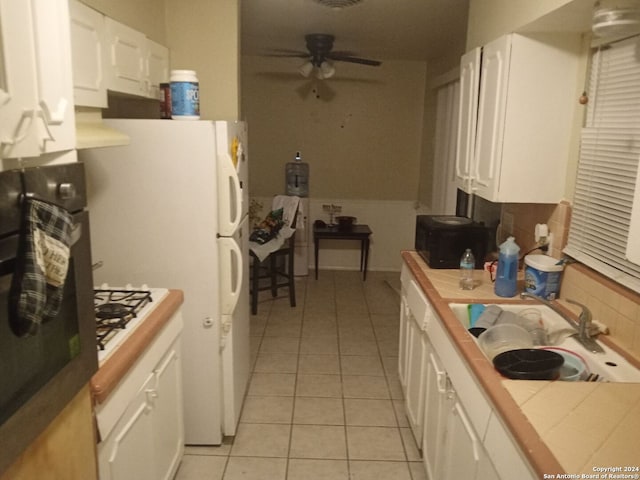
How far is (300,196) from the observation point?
5.60 metres

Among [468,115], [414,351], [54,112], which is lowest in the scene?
[414,351]

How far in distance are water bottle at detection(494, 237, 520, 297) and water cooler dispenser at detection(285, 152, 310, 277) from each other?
316 cm

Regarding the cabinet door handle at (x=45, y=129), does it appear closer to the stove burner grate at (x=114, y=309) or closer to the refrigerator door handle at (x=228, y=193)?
the stove burner grate at (x=114, y=309)

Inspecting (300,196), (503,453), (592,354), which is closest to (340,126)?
(300,196)

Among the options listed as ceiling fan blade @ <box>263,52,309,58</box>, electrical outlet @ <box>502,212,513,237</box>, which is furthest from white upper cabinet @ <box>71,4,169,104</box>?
ceiling fan blade @ <box>263,52,309,58</box>

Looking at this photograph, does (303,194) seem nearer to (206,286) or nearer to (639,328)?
(206,286)

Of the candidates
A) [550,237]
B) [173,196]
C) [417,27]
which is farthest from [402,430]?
[417,27]

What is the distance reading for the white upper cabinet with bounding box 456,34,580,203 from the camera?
2160 millimetres

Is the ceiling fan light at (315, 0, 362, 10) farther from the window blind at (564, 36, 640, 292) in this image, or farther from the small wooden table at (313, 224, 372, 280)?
the small wooden table at (313, 224, 372, 280)

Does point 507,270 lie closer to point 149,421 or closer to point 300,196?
point 149,421

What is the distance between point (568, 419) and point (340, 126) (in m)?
4.71

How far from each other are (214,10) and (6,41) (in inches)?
82.7

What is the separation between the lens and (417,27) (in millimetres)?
3869

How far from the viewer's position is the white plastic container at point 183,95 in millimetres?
2211
